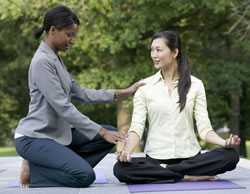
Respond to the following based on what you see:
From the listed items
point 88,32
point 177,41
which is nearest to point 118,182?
point 177,41

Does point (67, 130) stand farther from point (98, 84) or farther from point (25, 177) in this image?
point (98, 84)

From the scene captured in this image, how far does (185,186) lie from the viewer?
5391mm

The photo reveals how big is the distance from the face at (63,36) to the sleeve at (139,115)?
27.9 inches

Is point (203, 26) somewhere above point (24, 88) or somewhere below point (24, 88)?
above

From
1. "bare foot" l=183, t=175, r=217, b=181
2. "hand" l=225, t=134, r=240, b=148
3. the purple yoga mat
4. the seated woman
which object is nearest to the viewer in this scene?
the purple yoga mat

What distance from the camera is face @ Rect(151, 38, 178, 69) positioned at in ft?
19.1

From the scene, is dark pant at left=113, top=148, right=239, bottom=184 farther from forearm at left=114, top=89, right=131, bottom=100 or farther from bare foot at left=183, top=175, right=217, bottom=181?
forearm at left=114, top=89, right=131, bottom=100

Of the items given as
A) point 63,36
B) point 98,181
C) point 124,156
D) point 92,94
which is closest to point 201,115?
point 124,156

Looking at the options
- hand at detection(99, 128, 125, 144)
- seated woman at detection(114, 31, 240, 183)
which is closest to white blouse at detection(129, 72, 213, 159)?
seated woman at detection(114, 31, 240, 183)

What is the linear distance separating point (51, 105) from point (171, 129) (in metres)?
0.96

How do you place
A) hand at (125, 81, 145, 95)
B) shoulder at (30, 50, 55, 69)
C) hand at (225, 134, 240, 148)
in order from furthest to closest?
hand at (125, 81, 145, 95), shoulder at (30, 50, 55, 69), hand at (225, 134, 240, 148)

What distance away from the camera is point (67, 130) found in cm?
580

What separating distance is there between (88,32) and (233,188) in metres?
12.7

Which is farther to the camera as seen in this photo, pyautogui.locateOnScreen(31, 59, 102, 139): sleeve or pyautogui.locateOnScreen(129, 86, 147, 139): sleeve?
pyautogui.locateOnScreen(129, 86, 147, 139): sleeve
